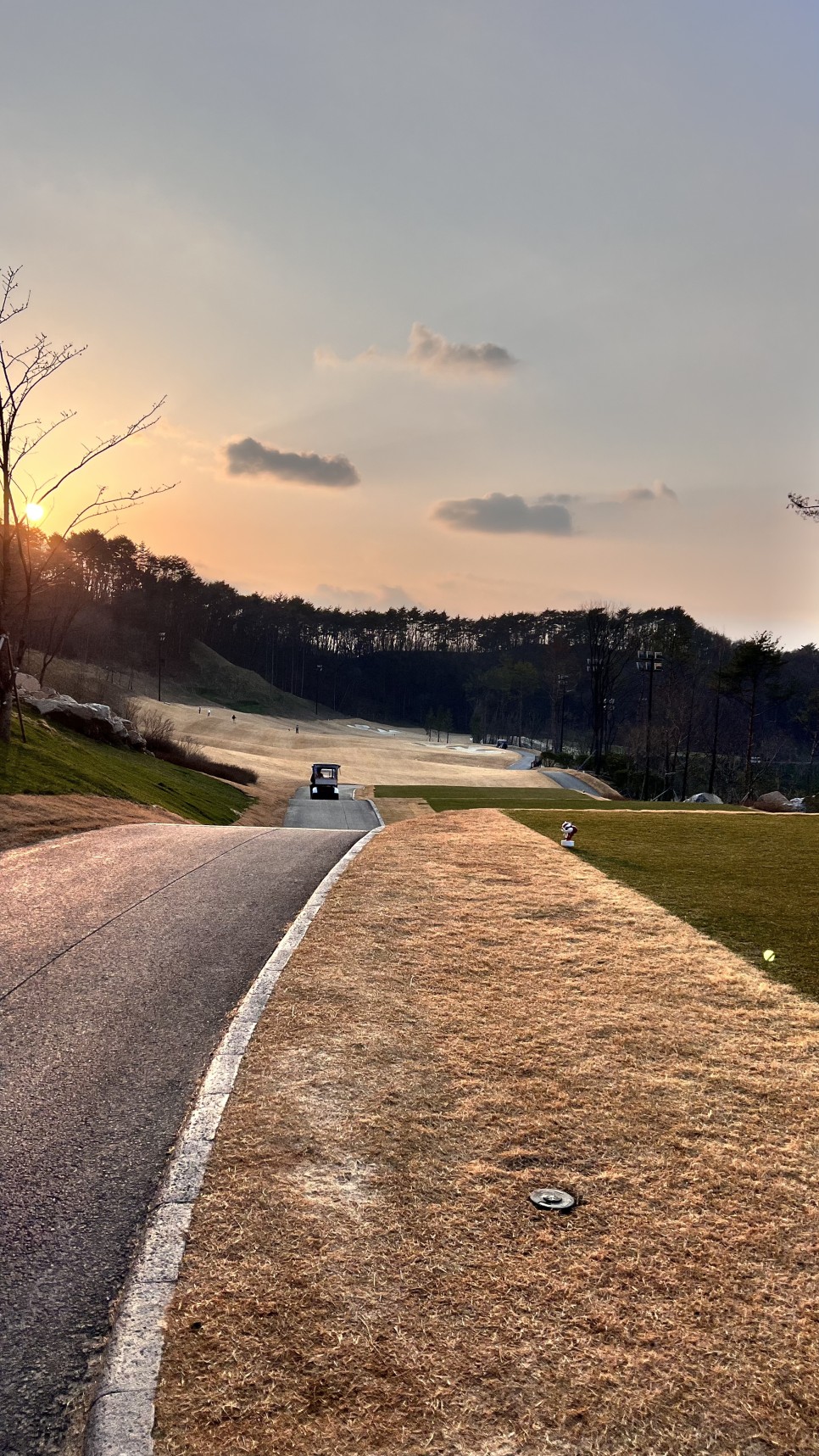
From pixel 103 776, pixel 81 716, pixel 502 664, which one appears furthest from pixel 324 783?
pixel 502 664

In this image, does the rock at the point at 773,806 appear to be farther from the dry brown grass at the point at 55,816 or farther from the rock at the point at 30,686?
the rock at the point at 30,686

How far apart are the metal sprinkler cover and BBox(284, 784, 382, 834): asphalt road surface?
2454 cm

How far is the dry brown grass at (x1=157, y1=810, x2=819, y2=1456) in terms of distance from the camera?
2.69 m

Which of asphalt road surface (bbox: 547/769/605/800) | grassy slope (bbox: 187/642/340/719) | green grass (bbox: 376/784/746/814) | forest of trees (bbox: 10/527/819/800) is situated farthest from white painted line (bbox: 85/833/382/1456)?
grassy slope (bbox: 187/642/340/719)

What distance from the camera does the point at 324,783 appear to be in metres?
41.5

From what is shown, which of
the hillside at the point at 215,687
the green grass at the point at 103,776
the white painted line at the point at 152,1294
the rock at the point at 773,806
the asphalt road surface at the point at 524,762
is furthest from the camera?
the hillside at the point at 215,687

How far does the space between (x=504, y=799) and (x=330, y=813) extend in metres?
9.73

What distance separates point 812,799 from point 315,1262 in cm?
4904

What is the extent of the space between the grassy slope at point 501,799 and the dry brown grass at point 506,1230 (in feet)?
92.2

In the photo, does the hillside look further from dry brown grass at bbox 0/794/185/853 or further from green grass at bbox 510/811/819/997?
green grass at bbox 510/811/819/997

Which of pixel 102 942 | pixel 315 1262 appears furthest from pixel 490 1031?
pixel 102 942

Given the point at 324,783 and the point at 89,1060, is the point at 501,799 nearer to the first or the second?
the point at 324,783

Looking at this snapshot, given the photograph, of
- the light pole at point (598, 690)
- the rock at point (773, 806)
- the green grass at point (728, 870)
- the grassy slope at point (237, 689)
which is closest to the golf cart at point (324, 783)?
the rock at point (773, 806)

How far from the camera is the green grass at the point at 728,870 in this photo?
866 cm
